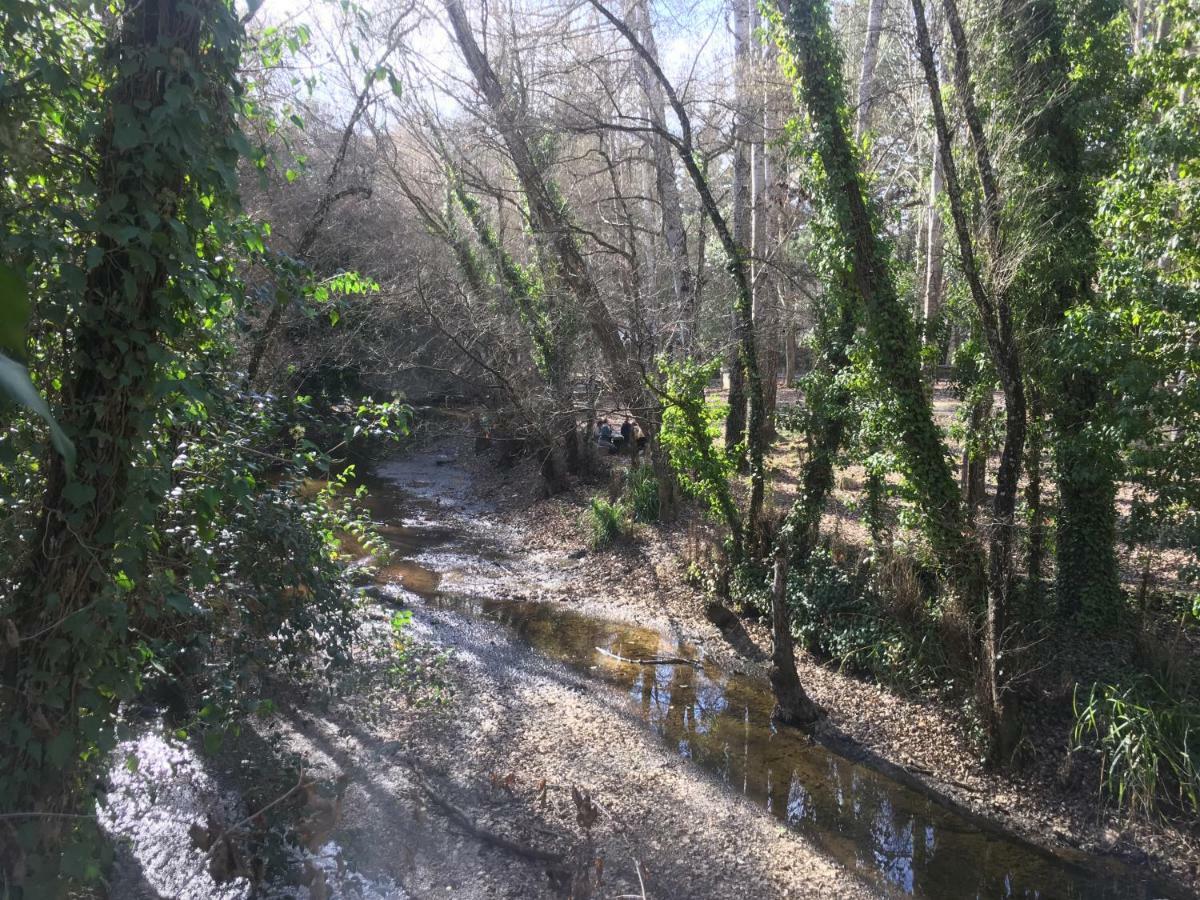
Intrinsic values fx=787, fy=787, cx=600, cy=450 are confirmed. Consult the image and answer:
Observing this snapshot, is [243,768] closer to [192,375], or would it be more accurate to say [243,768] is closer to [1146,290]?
[192,375]

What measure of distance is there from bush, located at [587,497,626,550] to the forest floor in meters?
3.29

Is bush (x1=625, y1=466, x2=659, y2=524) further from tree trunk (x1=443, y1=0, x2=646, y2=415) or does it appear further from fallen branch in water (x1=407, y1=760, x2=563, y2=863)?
fallen branch in water (x1=407, y1=760, x2=563, y2=863)

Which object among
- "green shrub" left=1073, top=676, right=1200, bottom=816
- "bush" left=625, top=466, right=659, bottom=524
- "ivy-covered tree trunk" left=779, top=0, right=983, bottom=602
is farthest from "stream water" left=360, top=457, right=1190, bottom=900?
"ivy-covered tree trunk" left=779, top=0, right=983, bottom=602

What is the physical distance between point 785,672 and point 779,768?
1.02 metres

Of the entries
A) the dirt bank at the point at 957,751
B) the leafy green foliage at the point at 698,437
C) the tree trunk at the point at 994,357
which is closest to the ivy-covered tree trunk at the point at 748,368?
the leafy green foliage at the point at 698,437

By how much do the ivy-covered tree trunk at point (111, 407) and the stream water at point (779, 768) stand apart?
18.3ft

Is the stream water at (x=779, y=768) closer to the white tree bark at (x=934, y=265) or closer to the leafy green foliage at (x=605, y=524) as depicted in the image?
the leafy green foliage at (x=605, y=524)

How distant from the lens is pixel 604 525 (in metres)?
14.3

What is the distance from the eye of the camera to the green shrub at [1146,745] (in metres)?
6.61

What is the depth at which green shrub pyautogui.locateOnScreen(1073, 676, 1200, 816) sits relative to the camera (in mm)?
6609

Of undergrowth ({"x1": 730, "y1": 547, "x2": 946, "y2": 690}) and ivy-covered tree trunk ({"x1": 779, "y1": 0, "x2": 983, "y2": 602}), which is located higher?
ivy-covered tree trunk ({"x1": 779, "y1": 0, "x2": 983, "y2": 602})

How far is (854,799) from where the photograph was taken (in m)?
7.25

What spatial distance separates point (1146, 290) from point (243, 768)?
8316 millimetres

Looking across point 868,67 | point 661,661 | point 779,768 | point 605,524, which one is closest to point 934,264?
point 868,67
